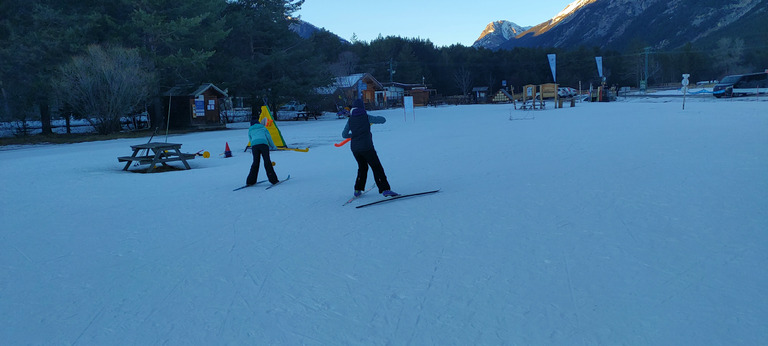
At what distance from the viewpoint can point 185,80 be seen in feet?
96.0

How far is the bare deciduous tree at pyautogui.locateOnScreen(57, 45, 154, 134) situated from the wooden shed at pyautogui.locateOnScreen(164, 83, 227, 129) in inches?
188

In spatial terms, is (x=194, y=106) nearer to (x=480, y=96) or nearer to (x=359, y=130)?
(x=359, y=130)

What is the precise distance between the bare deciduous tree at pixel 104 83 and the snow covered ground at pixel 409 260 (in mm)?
15555

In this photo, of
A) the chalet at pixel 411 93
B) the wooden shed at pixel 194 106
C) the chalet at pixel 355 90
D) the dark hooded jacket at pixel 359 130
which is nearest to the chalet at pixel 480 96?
the chalet at pixel 411 93

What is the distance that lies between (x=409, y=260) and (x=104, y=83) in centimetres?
2311

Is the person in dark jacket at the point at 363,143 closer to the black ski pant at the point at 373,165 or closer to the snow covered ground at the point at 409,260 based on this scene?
the black ski pant at the point at 373,165

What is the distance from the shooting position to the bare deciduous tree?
887 inches

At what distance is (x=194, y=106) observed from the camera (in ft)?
97.9

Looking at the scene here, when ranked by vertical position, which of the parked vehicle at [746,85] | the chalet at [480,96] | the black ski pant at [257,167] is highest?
the chalet at [480,96]

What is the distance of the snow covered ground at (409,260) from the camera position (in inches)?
128

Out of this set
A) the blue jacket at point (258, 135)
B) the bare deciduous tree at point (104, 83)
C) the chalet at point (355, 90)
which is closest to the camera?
the blue jacket at point (258, 135)

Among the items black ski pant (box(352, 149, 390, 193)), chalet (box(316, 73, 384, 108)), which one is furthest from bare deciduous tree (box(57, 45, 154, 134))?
chalet (box(316, 73, 384, 108))

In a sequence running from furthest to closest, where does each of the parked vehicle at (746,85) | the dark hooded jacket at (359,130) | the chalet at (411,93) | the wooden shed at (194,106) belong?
the chalet at (411,93)
the parked vehicle at (746,85)
the wooden shed at (194,106)
the dark hooded jacket at (359,130)

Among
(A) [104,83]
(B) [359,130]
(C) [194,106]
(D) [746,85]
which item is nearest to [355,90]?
(C) [194,106]
